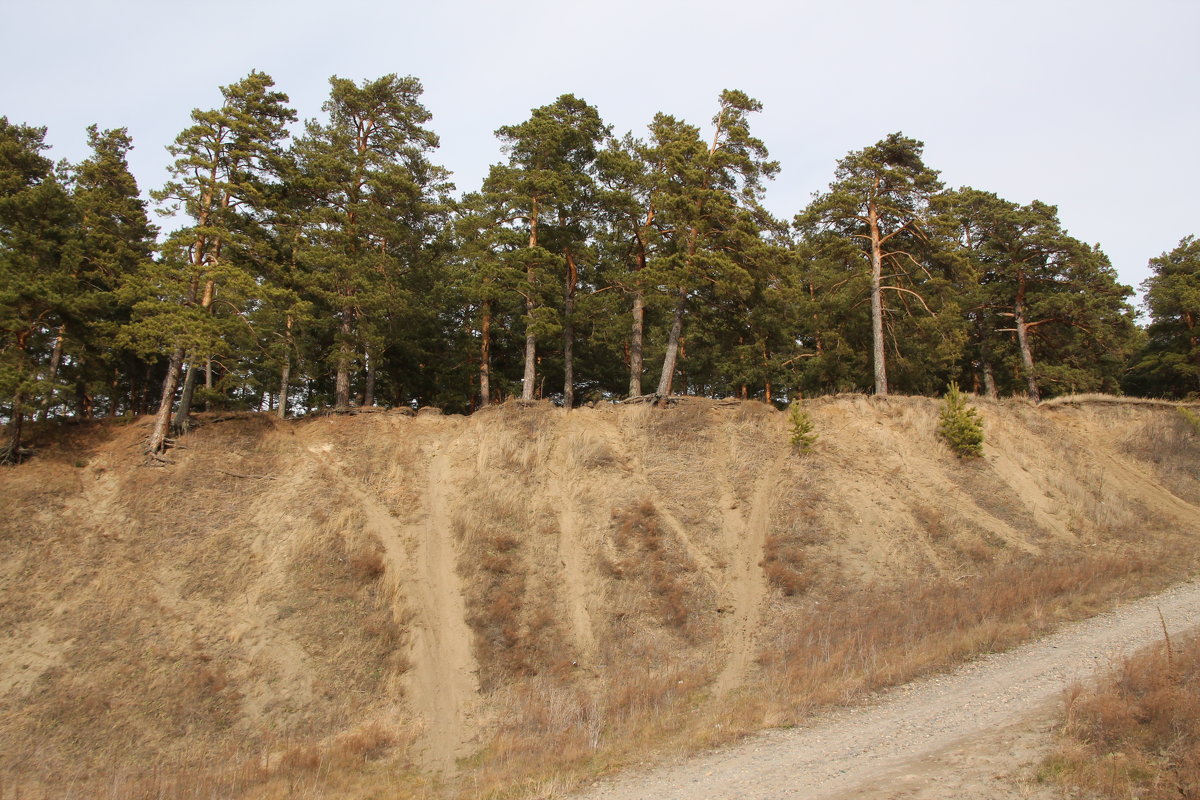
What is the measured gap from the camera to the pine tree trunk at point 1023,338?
33.8 meters

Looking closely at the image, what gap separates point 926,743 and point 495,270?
71.8 ft

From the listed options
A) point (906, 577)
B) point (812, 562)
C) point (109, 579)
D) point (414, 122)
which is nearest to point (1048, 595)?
point (906, 577)

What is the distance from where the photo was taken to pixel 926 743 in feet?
34.4

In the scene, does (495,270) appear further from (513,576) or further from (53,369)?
(53,369)

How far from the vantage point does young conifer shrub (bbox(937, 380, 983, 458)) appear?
2608 cm

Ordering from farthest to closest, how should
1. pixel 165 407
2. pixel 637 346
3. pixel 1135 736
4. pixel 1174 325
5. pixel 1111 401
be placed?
pixel 1174 325 → pixel 1111 401 → pixel 637 346 → pixel 165 407 → pixel 1135 736

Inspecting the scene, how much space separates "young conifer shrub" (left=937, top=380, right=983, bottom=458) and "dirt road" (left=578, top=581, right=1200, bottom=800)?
1186 cm

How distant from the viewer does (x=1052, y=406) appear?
3094 centimetres

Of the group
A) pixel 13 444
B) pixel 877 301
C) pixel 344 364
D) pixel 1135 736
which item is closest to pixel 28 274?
pixel 13 444

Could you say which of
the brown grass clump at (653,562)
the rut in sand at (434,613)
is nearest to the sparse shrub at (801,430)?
the brown grass clump at (653,562)

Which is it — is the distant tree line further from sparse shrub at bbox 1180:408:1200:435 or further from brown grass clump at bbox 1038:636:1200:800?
brown grass clump at bbox 1038:636:1200:800

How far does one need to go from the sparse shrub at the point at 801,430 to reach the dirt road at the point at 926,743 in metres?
11.8

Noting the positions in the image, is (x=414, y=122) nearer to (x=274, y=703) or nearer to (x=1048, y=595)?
(x=274, y=703)

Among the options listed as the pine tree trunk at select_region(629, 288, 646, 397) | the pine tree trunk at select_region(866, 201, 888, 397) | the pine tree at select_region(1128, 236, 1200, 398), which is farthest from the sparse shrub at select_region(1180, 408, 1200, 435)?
the pine tree trunk at select_region(629, 288, 646, 397)
